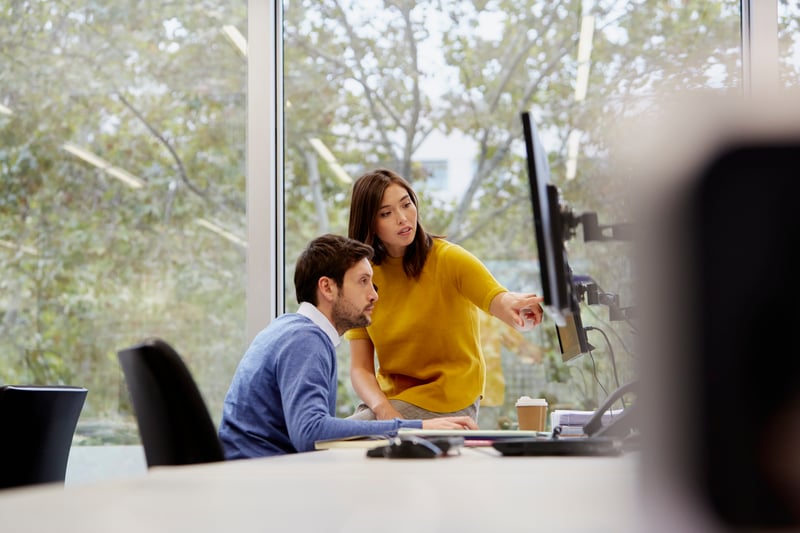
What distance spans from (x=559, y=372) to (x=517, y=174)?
798 millimetres

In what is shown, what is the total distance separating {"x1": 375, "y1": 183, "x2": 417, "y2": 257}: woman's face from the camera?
2891 mm

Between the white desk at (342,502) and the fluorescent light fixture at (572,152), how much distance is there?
2.63 metres

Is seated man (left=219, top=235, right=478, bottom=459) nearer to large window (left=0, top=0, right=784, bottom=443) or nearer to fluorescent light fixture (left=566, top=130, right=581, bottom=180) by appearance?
large window (left=0, top=0, right=784, bottom=443)

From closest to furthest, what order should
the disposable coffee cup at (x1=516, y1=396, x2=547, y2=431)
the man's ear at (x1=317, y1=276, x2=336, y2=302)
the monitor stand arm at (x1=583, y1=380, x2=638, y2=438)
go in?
the monitor stand arm at (x1=583, y1=380, x2=638, y2=438)
the disposable coffee cup at (x1=516, y1=396, x2=547, y2=431)
the man's ear at (x1=317, y1=276, x2=336, y2=302)

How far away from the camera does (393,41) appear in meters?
3.66

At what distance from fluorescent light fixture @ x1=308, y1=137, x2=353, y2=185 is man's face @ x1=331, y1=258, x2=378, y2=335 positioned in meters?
1.11

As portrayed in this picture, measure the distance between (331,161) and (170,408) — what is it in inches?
81.6

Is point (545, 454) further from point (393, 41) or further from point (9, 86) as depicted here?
point (9, 86)

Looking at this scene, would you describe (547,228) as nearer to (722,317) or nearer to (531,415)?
(722,317)

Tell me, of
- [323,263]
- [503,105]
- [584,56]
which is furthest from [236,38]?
[323,263]

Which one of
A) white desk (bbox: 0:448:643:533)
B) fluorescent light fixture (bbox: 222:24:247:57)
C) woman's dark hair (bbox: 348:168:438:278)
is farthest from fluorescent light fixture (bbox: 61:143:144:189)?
white desk (bbox: 0:448:643:533)

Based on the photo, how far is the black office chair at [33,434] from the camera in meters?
2.32

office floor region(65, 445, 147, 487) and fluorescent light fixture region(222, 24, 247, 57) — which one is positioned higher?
fluorescent light fixture region(222, 24, 247, 57)

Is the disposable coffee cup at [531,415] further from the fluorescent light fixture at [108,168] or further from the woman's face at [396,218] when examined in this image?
the fluorescent light fixture at [108,168]
